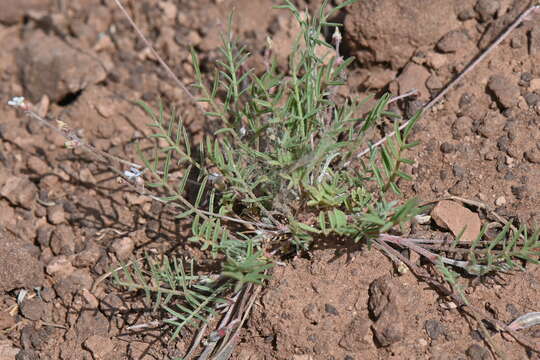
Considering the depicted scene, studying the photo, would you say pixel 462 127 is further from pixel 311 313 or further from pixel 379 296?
pixel 311 313

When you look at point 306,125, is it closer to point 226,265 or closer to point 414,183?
point 414,183

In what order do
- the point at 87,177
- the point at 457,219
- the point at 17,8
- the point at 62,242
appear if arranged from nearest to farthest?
the point at 457,219, the point at 62,242, the point at 87,177, the point at 17,8

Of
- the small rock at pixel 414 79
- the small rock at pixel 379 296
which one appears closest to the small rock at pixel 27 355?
the small rock at pixel 379 296

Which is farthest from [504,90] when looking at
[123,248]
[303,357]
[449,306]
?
[123,248]

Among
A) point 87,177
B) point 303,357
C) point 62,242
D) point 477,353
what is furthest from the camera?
point 87,177

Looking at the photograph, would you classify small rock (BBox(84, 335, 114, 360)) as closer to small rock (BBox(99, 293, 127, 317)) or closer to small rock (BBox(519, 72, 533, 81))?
small rock (BBox(99, 293, 127, 317))

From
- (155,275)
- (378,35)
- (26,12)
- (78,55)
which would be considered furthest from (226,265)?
(26,12)

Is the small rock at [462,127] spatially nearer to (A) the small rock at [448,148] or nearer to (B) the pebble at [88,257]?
(A) the small rock at [448,148]
